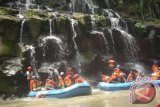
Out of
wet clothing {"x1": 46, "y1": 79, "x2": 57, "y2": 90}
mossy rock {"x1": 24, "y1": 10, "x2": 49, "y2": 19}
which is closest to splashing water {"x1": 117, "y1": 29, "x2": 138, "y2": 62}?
mossy rock {"x1": 24, "y1": 10, "x2": 49, "y2": 19}

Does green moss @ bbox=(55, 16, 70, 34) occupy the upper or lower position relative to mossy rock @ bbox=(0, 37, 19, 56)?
upper

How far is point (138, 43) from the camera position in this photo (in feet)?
70.0

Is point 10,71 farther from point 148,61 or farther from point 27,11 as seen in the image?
point 148,61

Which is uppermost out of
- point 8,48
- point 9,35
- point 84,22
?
point 84,22

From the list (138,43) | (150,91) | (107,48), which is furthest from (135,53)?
(150,91)

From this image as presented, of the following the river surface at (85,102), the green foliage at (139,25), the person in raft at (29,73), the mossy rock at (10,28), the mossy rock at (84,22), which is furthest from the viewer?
the green foliage at (139,25)

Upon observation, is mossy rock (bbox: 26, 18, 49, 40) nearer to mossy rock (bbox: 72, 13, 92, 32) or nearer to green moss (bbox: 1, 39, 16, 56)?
green moss (bbox: 1, 39, 16, 56)

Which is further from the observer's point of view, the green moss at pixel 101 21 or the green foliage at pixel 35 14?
the green moss at pixel 101 21

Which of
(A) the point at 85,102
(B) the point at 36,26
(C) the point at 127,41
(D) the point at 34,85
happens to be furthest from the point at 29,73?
(C) the point at 127,41

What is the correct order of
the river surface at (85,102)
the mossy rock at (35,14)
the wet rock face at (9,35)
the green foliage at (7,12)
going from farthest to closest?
1. the mossy rock at (35,14)
2. the green foliage at (7,12)
3. the wet rock face at (9,35)
4. the river surface at (85,102)

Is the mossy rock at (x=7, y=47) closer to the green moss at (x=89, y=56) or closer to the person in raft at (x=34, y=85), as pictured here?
the person in raft at (x=34, y=85)

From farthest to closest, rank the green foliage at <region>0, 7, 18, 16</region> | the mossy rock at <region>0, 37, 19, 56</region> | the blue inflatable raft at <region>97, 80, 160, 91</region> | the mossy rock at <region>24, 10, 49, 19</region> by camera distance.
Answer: the mossy rock at <region>24, 10, 49, 19</region>, the green foliage at <region>0, 7, 18, 16</region>, the mossy rock at <region>0, 37, 19, 56</region>, the blue inflatable raft at <region>97, 80, 160, 91</region>

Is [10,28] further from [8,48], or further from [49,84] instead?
[49,84]


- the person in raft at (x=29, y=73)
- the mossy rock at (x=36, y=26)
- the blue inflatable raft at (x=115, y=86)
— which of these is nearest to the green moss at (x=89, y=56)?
the mossy rock at (x=36, y=26)
